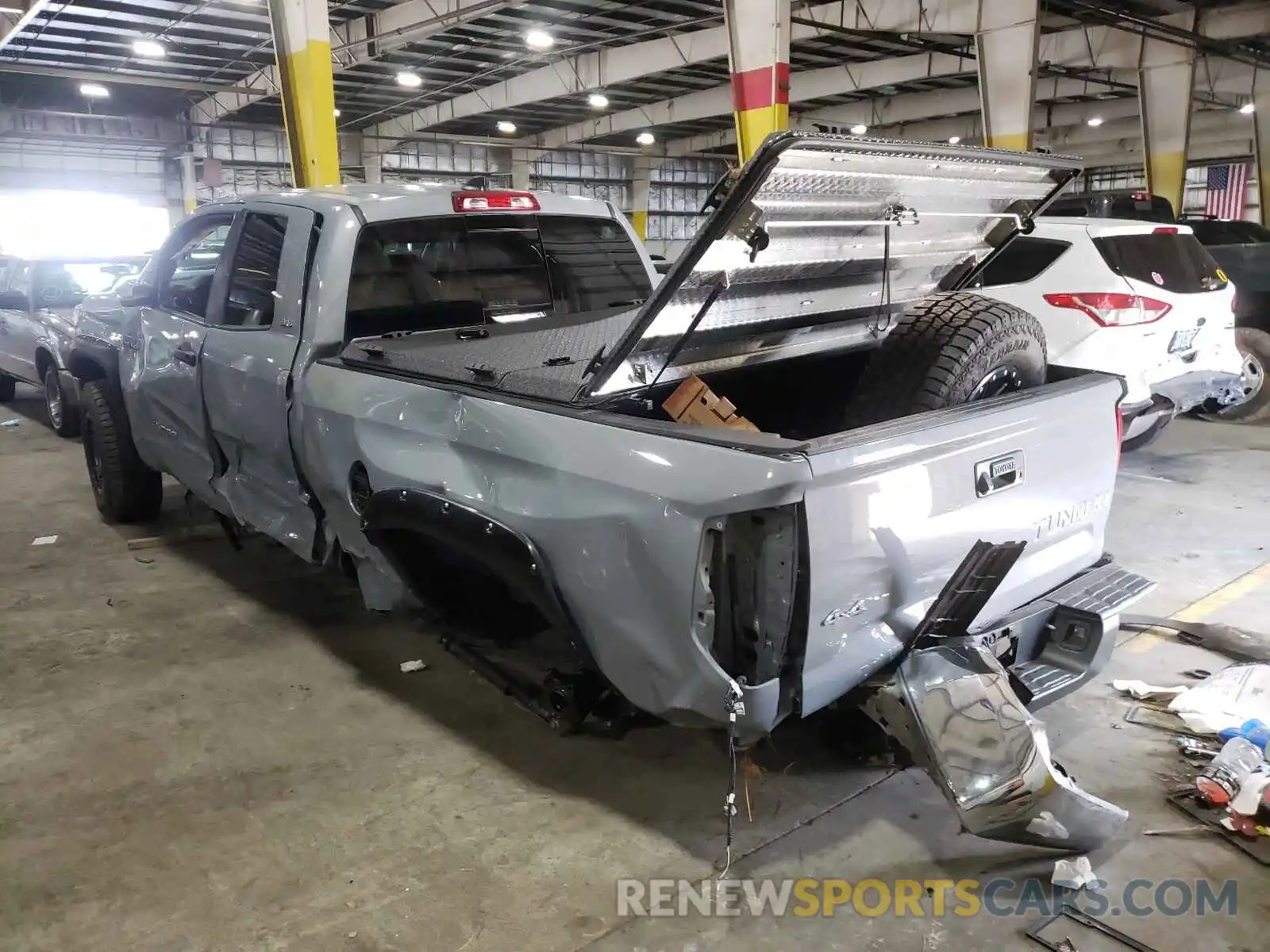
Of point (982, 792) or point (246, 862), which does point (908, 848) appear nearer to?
point (982, 792)

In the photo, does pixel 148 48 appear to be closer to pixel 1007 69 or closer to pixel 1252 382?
pixel 1007 69

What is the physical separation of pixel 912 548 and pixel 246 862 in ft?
6.25

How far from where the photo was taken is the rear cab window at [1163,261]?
575 cm

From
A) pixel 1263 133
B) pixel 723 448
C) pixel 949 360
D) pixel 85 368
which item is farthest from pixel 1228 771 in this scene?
pixel 1263 133

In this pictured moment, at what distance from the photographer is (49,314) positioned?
7.73 metres

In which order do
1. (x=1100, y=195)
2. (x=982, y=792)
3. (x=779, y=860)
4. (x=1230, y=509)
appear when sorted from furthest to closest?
1. (x=1100, y=195)
2. (x=1230, y=509)
3. (x=779, y=860)
4. (x=982, y=792)

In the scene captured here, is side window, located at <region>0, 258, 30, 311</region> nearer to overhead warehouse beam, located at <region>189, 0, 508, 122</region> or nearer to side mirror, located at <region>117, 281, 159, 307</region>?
side mirror, located at <region>117, 281, 159, 307</region>

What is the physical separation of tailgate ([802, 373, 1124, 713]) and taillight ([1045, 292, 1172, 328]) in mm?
3113

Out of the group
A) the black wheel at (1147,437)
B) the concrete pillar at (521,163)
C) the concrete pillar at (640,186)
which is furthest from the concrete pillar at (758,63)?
the concrete pillar at (640,186)

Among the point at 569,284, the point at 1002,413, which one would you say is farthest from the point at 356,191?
the point at 1002,413

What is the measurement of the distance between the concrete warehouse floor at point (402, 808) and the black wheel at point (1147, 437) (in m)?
2.48

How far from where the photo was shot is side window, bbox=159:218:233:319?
4.07m

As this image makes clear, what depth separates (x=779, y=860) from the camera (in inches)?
96.9

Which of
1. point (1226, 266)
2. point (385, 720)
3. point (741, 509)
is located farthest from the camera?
point (1226, 266)
